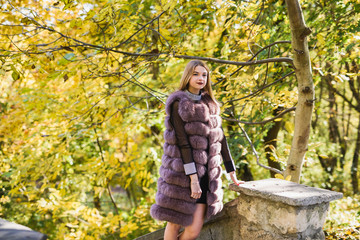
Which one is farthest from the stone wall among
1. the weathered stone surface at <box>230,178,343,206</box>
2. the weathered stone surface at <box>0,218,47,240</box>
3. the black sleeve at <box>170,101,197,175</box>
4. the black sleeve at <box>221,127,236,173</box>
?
the weathered stone surface at <box>0,218,47,240</box>

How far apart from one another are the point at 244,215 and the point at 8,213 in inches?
246

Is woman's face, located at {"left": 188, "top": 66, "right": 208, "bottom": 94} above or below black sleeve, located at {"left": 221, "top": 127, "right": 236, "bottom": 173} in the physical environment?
above

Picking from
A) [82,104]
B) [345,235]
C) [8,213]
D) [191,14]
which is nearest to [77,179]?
[8,213]

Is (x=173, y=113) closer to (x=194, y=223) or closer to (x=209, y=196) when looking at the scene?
(x=209, y=196)

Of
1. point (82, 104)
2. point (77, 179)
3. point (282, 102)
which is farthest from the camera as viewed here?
point (77, 179)

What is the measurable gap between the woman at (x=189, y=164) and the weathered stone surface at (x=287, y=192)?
0.26 metres

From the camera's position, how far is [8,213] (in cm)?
674

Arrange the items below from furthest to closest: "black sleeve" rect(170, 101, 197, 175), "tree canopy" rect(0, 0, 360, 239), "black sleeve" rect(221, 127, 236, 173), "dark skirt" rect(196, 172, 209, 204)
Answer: "tree canopy" rect(0, 0, 360, 239)
"black sleeve" rect(221, 127, 236, 173)
"dark skirt" rect(196, 172, 209, 204)
"black sleeve" rect(170, 101, 197, 175)

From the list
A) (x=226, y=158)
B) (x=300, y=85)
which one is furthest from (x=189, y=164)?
(x=300, y=85)

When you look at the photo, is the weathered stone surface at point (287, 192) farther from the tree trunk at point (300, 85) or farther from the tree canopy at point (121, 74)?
the tree canopy at point (121, 74)

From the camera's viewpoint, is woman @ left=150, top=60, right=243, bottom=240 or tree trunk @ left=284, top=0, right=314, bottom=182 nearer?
woman @ left=150, top=60, right=243, bottom=240

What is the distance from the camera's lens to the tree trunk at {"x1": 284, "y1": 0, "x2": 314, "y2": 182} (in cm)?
262

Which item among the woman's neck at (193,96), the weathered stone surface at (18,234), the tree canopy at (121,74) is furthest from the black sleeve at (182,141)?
the weathered stone surface at (18,234)

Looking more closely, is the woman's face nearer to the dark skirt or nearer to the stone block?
the dark skirt
